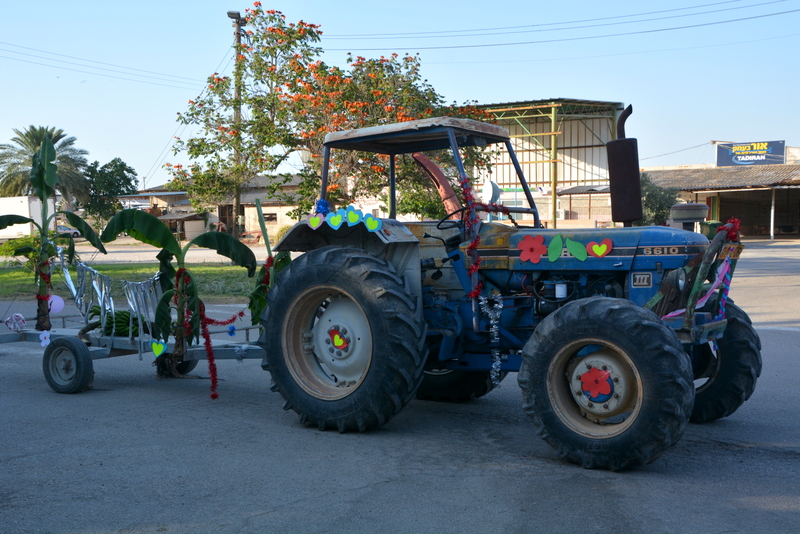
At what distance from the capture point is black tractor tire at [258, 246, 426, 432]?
5371 millimetres

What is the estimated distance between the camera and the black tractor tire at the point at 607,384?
4367 mm

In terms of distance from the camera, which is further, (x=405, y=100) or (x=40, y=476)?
(x=405, y=100)

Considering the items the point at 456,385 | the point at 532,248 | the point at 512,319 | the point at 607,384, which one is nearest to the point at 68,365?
the point at 456,385

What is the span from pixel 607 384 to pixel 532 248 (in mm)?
1230

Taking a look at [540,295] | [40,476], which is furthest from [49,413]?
[540,295]

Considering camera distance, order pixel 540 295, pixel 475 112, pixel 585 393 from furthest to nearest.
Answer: pixel 475 112 → pixel 540 295 → pixel 585 393

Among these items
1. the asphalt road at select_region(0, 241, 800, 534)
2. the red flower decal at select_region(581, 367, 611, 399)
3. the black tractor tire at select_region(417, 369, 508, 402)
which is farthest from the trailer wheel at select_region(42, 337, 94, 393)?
the red flower decal at select_region(581, 367, 611, 399)

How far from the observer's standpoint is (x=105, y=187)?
48.8 m

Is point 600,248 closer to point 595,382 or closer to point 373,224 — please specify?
point 595,382

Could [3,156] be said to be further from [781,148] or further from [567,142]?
[781,148]

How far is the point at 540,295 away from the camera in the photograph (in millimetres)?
5602

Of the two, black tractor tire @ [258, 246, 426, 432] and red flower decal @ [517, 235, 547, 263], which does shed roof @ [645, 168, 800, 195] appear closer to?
red flower decal @ [517, 235, 547, 263]

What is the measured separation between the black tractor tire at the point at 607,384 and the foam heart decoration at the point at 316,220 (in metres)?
2.07

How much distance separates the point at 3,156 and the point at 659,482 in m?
51.4
